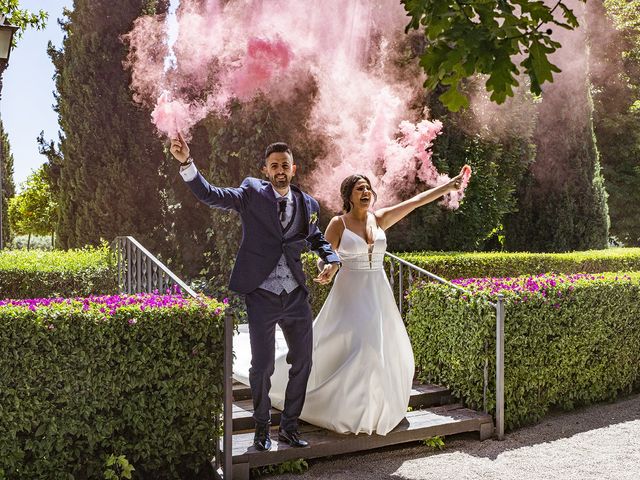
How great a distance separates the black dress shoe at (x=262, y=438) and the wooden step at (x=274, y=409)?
1.60 feet

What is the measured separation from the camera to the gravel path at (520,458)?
4.84 m

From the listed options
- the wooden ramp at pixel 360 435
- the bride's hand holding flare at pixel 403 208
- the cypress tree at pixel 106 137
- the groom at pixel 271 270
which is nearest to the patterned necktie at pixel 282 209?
the groom at pixel 271 270

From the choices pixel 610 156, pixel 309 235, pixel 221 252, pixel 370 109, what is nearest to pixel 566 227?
pixel 370 109

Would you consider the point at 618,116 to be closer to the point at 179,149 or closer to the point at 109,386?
the point at 179,149

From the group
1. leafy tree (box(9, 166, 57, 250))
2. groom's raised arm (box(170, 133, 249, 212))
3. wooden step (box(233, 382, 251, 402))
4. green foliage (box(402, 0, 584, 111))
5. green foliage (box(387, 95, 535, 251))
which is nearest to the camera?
green foliage (box(402, 0, 584, 111))

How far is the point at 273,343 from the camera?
14.8 feet

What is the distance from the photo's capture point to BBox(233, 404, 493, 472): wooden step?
A: 462cm

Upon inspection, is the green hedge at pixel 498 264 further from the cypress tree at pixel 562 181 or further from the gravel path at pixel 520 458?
the gravel path at pixel 520 458

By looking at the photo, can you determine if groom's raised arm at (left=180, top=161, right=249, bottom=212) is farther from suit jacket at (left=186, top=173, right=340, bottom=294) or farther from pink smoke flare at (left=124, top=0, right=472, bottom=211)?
pink smoke flare at (left=124, top=0, right=472, bottom=211)

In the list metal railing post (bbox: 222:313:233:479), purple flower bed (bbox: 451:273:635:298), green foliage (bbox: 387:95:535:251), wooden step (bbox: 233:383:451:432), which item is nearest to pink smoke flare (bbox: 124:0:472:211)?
green foliage (bbox: 387:95:535:251)

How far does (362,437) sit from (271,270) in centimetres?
146

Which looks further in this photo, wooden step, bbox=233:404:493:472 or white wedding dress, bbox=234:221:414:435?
white wedding dress, bbox=234:221:414:435

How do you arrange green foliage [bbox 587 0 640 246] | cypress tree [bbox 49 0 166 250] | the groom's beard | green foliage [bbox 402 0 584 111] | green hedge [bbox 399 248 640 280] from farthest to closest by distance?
green foliage [bbox 587 0 640 246] → cypress tree [bbox 49 0 166 250] → green hedge [bbox 399 248 640 280] → the groom's beard → green foliage [bbox 402 0 584 111]

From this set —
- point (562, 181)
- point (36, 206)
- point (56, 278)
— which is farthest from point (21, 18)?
point (36, 206)
